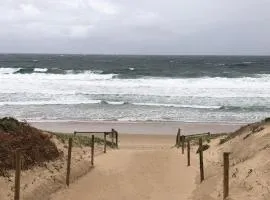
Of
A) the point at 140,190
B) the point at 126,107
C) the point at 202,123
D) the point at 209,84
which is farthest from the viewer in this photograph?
the point at 209,84

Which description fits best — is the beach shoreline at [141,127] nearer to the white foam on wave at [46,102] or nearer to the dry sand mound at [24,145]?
the white foam on wave at [46,102]

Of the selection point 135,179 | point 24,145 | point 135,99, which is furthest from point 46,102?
point 135,179

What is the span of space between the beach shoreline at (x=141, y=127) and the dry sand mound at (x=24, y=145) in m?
13.8

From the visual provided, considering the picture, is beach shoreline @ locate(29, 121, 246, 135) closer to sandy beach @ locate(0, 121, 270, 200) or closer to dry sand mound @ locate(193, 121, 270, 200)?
sandy beach @ locate(0, 121, 270, 200)

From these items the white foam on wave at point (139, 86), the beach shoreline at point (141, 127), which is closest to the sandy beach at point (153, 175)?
the beach shoreline at point (141, 127)

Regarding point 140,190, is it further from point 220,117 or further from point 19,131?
point 220,117

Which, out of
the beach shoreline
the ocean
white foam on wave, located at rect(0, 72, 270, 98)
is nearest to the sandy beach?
the beach shoreline

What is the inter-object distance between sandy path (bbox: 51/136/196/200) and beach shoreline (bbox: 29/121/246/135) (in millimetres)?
10944

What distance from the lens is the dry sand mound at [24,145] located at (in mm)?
15305

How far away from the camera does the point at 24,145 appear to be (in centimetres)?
1658

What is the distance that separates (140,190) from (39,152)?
383 centimetres

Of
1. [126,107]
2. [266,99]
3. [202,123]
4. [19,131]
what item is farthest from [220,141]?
[266,99]

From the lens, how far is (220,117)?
38.7 meters

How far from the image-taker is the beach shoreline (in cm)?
3253
